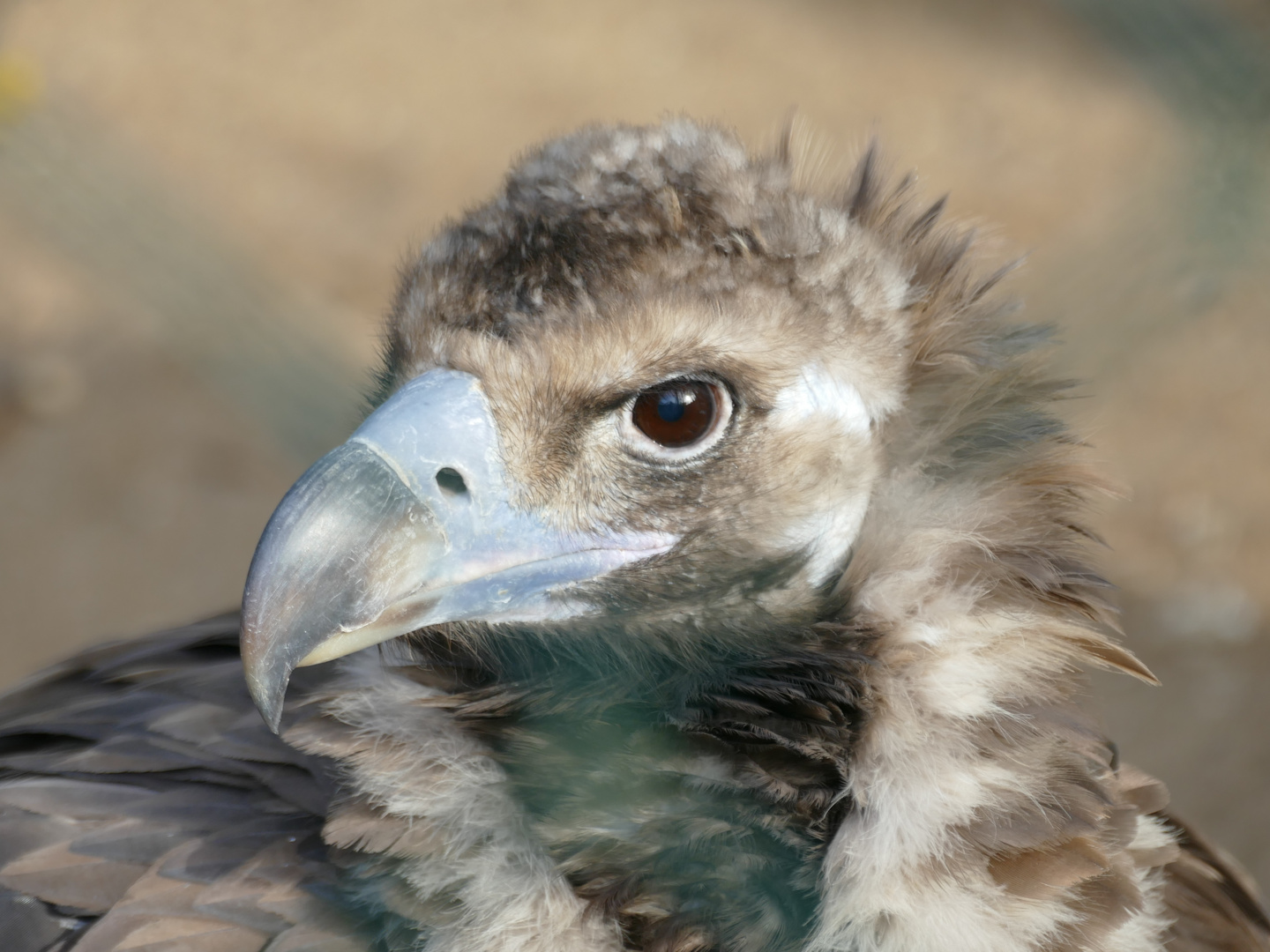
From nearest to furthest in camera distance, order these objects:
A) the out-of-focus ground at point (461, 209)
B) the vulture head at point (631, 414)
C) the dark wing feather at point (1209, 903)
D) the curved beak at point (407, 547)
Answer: the curved beak at point (407, 547)
the vulture head at point (631, 414)
the out-of-focus ground at point (461, 209)
the dark wing feather at point (1209, 903)

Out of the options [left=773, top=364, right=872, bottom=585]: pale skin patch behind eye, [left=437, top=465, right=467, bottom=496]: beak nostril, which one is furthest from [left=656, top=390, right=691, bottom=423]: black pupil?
[left=437, top=465, right=467, bottom=496]: beak nostril

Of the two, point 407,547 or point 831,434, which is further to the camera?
point 831,434

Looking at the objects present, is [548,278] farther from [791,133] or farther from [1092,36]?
[1092,36]

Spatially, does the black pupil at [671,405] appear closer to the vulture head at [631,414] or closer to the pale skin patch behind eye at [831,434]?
the vulture head at [631,414]

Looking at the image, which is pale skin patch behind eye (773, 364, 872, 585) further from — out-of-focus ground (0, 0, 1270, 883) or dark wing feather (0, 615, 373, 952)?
dark wing feather (0, 615, 373, 952)

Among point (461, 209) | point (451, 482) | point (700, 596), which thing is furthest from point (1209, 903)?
point (461, 209)

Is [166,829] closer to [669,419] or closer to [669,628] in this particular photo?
[669,628]

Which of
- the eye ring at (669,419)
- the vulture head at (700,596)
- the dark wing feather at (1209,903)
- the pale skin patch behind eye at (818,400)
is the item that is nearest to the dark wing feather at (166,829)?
the vulture head at (700,596)
